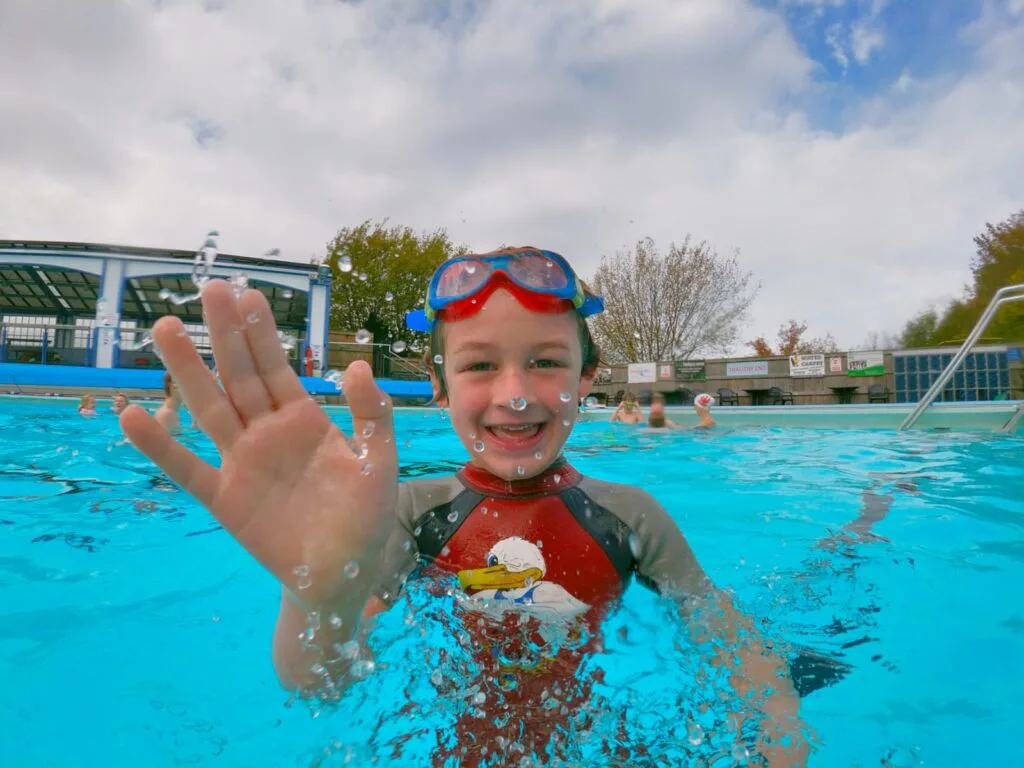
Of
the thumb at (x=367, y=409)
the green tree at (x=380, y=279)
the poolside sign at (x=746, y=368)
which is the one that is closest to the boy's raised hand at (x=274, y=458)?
the thumb at (x=367, y=409)

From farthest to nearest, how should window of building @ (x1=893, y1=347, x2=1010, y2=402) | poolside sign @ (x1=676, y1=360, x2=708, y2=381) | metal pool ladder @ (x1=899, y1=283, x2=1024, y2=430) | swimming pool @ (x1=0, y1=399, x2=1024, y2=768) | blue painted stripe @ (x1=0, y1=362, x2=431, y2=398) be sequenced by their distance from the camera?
1. poolside sign @ (x1=676, y1=360, x2=708, y2=381)
2. window of building @ (x1=893, y1=347, x2=1010, y2=402)
3. blue painted stripe @ (x1=0, y1=362, x2=431, y2=398)
4. metal pool ladder @ (x1=899, y1=283, x2=1024, y2=430)
5. swimming pool @ (x1=0, y1=399, x2=1024, y2=768)

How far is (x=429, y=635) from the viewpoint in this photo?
6.52ft

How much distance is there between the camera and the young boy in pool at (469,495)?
1.33 meters

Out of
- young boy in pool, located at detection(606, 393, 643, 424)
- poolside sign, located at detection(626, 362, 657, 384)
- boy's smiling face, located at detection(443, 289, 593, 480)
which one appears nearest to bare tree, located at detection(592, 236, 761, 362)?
poolside sign, located at detection(626, 362, 657, 384)

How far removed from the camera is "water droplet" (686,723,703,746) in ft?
5.21

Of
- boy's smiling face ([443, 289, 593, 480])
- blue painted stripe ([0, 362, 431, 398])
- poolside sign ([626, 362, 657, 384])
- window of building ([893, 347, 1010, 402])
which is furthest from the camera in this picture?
poolside sign ([626, 362, 657, 384])

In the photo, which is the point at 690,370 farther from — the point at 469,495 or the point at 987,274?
the point at 469,495

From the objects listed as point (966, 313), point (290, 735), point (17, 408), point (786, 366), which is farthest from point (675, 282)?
point (290, 735)

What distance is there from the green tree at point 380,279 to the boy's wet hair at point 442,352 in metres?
27.4

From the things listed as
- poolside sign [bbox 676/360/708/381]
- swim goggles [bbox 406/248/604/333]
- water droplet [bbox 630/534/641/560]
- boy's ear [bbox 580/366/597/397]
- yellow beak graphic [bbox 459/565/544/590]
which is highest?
poolside sign [bbox 676/360/708/381]

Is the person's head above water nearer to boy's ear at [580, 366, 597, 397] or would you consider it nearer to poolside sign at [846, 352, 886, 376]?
boy's ear at [580, 366, 597, 397]

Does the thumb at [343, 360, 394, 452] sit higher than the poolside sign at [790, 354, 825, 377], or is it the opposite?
the poolside sign at [790, 354, 825, 377]

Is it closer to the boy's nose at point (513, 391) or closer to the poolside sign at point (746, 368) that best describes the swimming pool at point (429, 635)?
the boy's nose at point (513, 391)

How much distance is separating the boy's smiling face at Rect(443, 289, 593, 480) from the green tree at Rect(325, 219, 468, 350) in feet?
91.3
